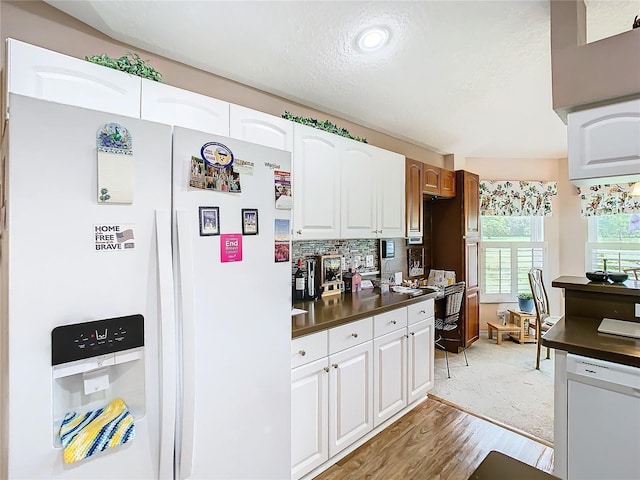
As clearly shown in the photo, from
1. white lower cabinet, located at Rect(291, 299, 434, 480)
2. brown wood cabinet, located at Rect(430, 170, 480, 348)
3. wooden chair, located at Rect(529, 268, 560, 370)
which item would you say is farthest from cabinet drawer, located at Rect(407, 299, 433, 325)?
wooden chair, located at Rect(529, 268, 560, 370)

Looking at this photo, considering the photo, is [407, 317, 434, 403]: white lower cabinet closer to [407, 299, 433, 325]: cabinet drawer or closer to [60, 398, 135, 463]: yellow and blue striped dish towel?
[407, 299, 433, 325]: cabinet drawer

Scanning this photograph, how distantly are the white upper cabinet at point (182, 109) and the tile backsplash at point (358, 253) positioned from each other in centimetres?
112

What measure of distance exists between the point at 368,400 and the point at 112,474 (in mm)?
1600

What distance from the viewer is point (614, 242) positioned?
14.3 ft

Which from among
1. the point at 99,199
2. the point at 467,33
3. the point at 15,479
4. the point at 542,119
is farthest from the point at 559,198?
the point at 15,479

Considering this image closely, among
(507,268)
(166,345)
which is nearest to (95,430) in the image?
(166,345)

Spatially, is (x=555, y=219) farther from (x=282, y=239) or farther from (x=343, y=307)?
(x=282, y=239)

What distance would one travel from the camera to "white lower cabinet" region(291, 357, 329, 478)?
185cm

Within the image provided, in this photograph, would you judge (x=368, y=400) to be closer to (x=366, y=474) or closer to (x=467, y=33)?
(x=366, y=474)

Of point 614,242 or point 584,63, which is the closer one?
point 584,63

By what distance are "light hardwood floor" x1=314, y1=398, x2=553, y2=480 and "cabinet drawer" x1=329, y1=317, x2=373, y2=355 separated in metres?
0.74

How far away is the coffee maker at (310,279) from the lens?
2625 mm

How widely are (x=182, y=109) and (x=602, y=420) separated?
255cm

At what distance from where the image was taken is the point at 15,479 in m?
0.94
